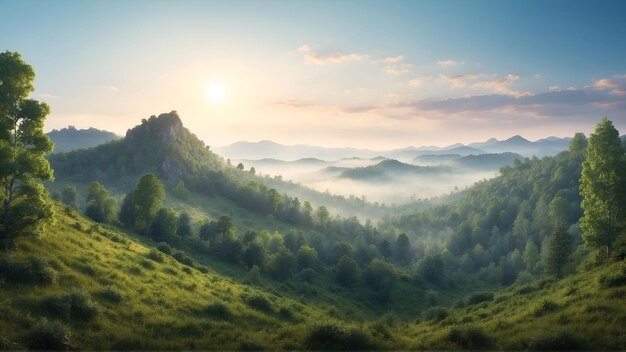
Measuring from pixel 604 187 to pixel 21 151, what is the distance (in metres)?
59.0

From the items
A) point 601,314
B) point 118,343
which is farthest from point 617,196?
point 118,343

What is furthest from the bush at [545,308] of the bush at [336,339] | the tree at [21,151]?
the tree at [21,151]

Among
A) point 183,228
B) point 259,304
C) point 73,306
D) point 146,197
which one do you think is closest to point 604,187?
point 259,304

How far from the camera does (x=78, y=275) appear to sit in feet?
92.9

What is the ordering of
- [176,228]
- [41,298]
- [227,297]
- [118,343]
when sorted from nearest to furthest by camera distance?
[118,343] → [41,298] → [227,297] → [176,228]

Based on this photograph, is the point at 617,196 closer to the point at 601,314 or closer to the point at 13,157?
the point at 601,314

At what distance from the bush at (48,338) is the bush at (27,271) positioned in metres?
7.45

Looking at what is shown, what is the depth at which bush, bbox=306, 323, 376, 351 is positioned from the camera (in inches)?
880

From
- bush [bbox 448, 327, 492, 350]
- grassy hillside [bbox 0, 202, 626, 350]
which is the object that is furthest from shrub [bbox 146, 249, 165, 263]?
bush [bbox 448, 327, 492, 350]

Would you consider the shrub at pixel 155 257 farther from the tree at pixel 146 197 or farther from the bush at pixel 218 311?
the tree at pixel 146 197

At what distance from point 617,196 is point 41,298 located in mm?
56515

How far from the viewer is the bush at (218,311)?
102 feet

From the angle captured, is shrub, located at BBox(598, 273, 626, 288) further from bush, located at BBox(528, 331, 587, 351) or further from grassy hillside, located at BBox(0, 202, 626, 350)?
bush, located at BBox(528, 331, 587, 351)

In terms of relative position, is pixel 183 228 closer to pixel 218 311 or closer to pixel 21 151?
pixel 218 311
